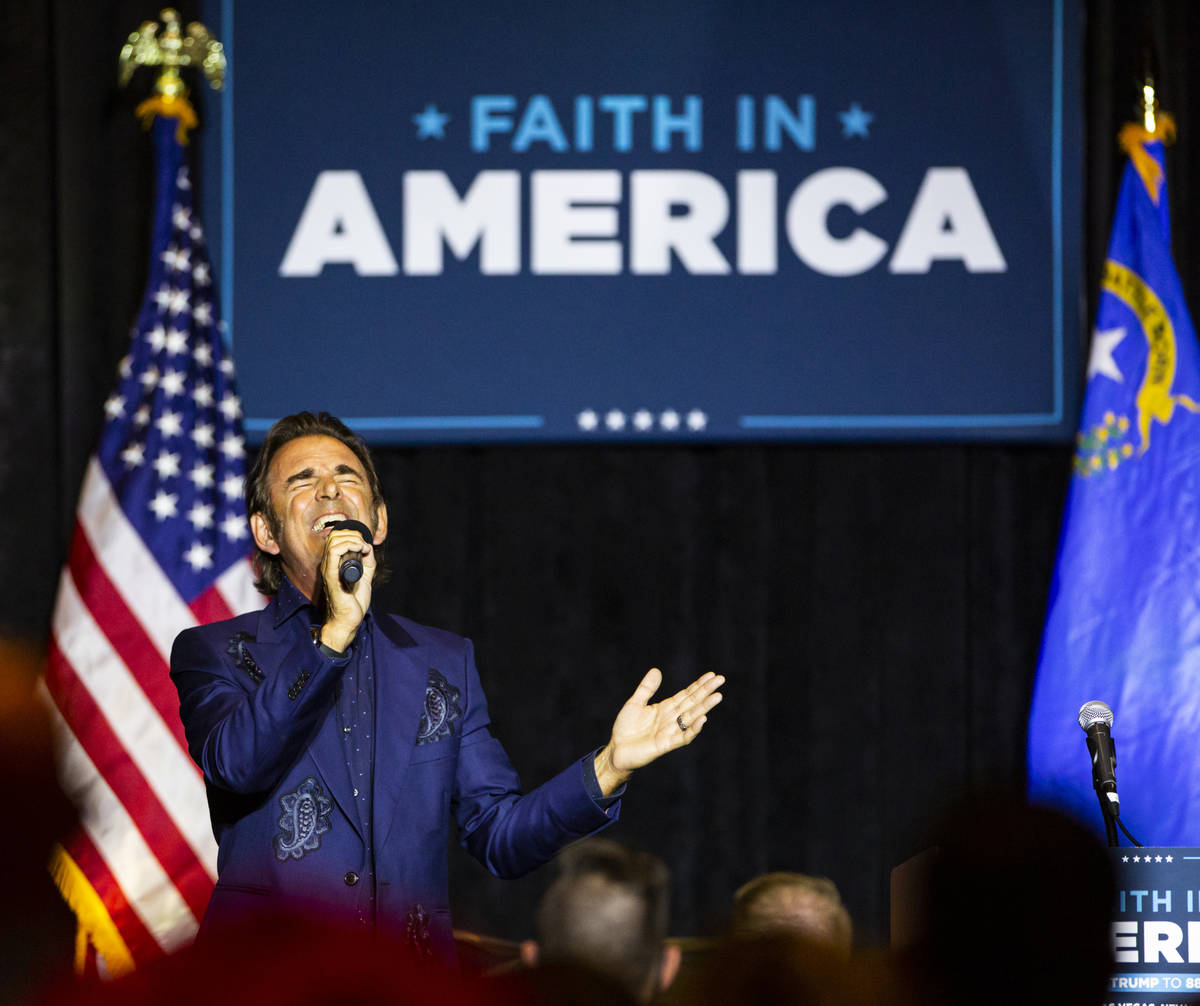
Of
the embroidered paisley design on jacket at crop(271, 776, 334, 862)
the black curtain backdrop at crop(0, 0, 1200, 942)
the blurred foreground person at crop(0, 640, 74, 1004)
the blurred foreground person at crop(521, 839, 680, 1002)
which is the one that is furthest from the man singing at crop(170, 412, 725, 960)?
the black curtain backdrop at crop(0, 0, 1200, 942)

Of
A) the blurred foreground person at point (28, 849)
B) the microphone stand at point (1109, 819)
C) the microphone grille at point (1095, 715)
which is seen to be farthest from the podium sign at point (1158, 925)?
the blurred foreground person at point (28, 849)

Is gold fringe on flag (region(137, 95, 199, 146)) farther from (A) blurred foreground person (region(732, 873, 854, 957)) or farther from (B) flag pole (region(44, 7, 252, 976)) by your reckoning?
(A) blurred foreground person (region(732, 873, 854, 957))

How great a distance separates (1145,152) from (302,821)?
3.40 meters

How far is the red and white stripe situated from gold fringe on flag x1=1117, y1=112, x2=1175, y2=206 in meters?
2.86

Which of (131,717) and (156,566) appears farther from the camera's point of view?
(156,566)

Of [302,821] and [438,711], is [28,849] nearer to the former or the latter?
[302,821]

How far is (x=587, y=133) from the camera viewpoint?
4.77 metres

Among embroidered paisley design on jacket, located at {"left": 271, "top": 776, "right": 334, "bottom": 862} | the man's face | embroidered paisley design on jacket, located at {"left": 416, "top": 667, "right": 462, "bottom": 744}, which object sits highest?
the man's face

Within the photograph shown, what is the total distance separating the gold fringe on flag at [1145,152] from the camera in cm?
457

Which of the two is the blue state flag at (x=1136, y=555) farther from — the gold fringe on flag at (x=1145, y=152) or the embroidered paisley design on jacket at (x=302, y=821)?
the embroidered paisley design on jacket at (x=302, y=821)

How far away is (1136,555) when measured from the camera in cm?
446

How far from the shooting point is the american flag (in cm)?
422

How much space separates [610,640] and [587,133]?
1.57 meters

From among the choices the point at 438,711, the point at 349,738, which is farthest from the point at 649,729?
the point at 349,738
